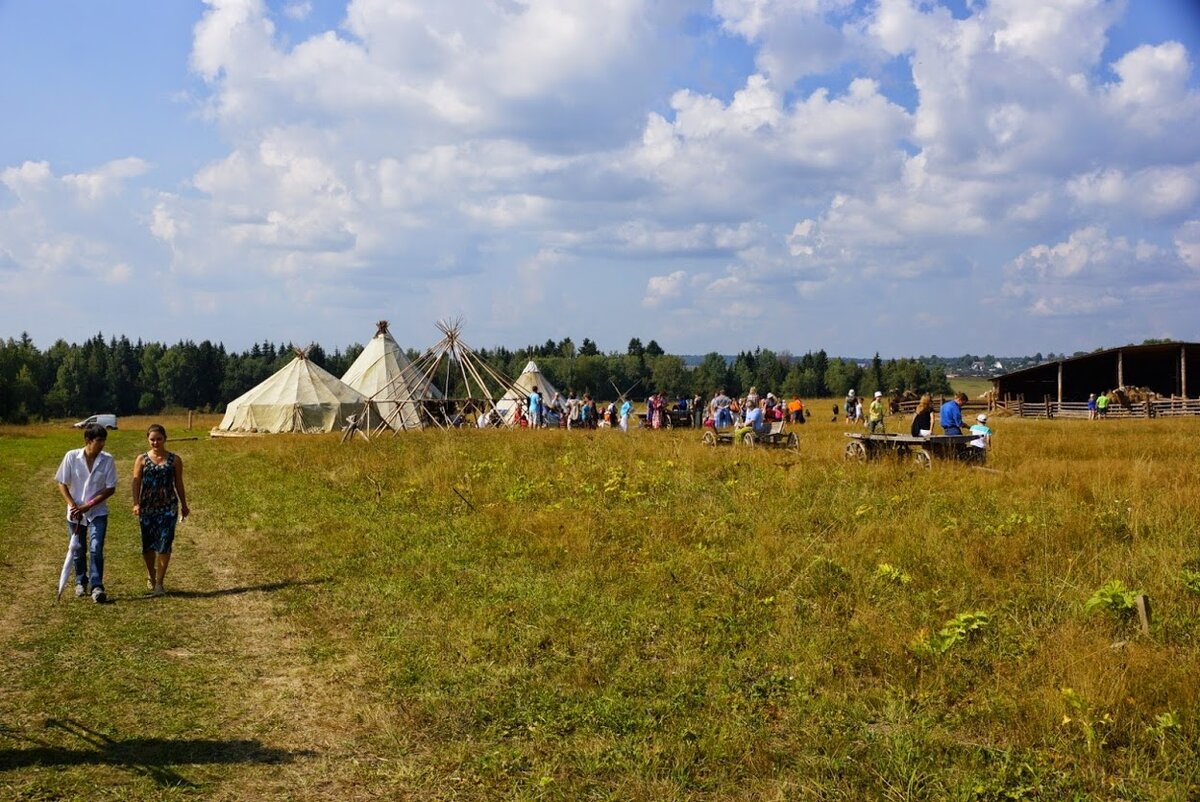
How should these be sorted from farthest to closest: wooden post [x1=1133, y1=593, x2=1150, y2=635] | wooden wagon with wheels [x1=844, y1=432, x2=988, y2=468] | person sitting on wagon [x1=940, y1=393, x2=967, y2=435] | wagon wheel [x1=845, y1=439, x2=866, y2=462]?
person sitting on wagon [x1=940, y1=393, x2=967, y2=435] < wagon wheel [x1=845, y1=439, x2=866, y2=462] < wooden wagon with wheels [x1=844, y1=432, x2=988, y2=468] < wooden post [x1=1133, y1=593, x2=1150, y2=635]

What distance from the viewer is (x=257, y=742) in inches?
222

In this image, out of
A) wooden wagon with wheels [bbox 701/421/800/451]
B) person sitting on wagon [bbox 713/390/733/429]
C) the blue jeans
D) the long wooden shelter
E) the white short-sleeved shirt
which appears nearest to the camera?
the blue jeans

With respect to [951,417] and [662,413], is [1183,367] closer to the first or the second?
[662,413]

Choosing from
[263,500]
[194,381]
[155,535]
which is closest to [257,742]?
[155,535]

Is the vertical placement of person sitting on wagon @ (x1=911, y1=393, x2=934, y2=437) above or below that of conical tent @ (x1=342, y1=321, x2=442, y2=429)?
below

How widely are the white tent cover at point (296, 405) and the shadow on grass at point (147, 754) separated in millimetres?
33466

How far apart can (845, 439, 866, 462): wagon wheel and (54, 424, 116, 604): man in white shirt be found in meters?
11.9

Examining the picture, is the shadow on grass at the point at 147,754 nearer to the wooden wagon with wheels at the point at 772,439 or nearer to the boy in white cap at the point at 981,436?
the boy in white cap at the point at 981,436

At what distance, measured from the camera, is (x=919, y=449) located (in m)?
16.2

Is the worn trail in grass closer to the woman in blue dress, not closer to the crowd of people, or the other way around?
the woman in blue dress

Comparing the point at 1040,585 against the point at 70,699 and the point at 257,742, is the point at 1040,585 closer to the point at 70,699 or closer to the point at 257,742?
the point at 257,742

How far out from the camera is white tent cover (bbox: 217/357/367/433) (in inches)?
1511

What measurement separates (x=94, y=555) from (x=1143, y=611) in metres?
9.52

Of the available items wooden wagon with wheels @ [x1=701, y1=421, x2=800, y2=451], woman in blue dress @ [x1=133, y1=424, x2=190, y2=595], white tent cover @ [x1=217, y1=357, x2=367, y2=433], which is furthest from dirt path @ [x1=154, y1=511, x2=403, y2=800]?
white tent cover @ [x1=217, y1=357, x2=367, y2=433]
